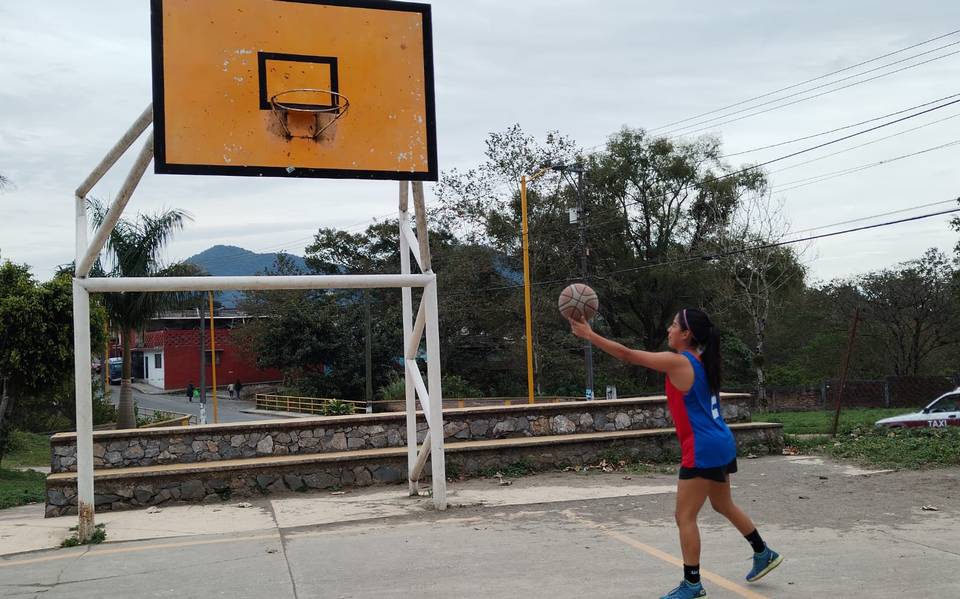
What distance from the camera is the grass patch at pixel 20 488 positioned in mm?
12390

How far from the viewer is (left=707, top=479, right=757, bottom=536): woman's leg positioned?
18.3 feet

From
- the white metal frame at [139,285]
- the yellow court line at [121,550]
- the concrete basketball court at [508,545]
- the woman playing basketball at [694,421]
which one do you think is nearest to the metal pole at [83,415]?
the white metal frame at [139,285]

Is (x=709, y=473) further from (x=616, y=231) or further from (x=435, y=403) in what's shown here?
(x=616, y=231)

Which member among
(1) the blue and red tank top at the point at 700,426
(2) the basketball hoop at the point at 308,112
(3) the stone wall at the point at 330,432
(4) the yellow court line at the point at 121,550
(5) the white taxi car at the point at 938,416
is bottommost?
(5) the white taxi car at the point at 938,416

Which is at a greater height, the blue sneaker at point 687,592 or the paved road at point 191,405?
the blue sneaker at point 687,592

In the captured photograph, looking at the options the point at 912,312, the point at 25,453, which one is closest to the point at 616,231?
the point at 912,312

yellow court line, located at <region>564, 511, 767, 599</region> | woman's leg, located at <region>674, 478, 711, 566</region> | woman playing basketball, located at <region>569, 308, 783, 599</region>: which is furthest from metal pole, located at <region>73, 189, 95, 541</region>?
woman's leg, located at <region>674, 478, 711, 566</region>

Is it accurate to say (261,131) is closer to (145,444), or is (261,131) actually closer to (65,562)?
(65,562)

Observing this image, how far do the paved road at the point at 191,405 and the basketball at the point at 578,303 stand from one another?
41.7 meters

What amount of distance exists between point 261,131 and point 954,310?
1619 inches

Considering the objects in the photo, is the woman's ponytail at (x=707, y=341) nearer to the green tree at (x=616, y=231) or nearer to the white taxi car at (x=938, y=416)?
the white taxi car at (x=938, y=416)

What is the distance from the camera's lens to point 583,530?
8.20 meters

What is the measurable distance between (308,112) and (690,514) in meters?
5.48

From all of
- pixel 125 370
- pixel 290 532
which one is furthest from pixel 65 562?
pixel 125 370
